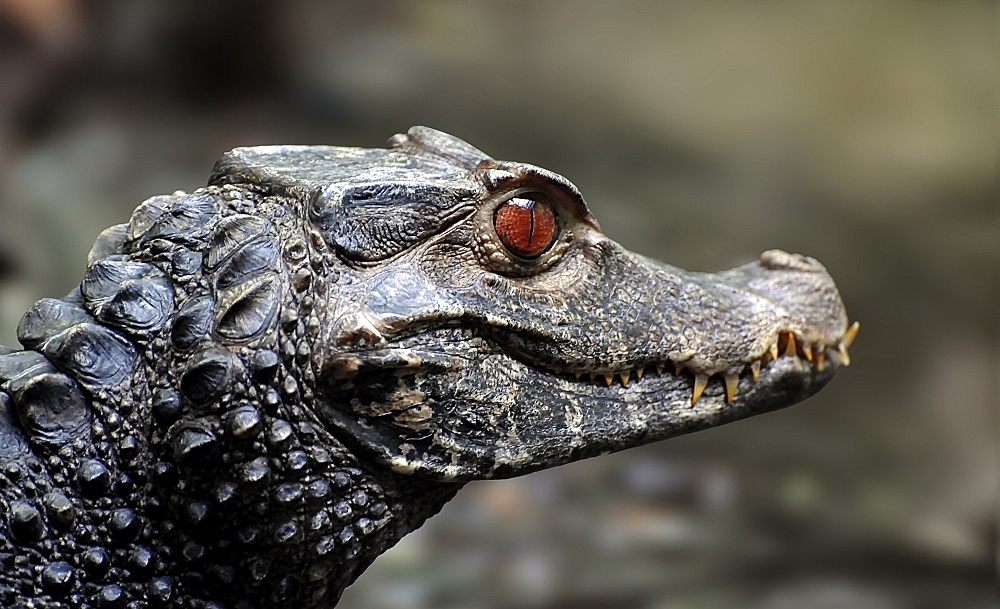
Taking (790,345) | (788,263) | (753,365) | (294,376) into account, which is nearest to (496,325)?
(294,376)

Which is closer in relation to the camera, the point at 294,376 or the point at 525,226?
the point at 294,376

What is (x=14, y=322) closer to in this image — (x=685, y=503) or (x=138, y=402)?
(x=138, y=402)

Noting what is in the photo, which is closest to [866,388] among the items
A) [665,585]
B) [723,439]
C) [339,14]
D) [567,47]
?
[723,439]

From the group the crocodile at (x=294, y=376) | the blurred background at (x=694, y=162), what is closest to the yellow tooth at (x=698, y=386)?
the crocodile at (x=294, y=376)

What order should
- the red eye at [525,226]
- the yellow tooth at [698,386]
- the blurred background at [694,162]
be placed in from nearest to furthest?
the red eye at [525,226] < the yellow tooth at [698,386] < the blurred background at [694,162]

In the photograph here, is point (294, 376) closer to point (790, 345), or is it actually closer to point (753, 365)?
point (753, 365)

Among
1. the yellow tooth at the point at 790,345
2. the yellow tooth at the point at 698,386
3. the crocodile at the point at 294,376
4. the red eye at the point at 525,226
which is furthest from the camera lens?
the yellow tooth at the point at 790,345

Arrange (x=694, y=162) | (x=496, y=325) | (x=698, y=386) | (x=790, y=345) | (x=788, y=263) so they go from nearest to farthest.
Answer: (x=496, y=325), (x=698, y=386), (x=790, y=345), (x=788, y=263), (x=694, y=162)

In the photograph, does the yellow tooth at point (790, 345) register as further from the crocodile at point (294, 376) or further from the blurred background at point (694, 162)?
the blurred background at point (694, 162)
